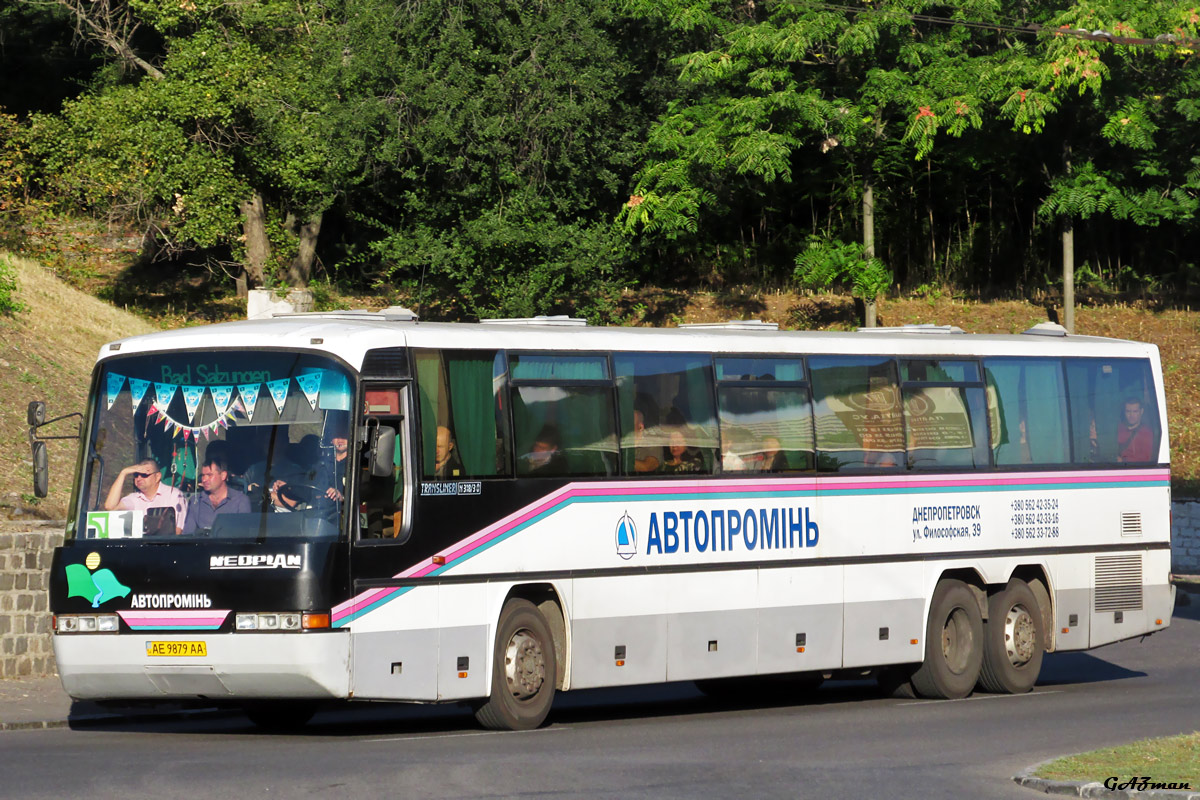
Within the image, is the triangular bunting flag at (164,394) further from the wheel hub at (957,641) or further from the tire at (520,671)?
the wheel hub at (957,641)

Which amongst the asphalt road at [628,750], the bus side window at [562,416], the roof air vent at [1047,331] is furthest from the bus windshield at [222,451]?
the roof air vent at [1047,331]

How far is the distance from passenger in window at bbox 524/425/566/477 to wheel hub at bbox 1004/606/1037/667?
244 inches

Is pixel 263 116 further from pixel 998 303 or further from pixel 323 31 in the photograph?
pixel 998 303

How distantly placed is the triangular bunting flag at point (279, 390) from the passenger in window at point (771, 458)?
16.6 ft

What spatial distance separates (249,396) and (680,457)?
14.0 feet

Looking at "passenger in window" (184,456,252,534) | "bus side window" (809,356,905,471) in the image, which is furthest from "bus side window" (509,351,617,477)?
"bus side window" (809,356,905,471)

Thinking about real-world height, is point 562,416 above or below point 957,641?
above

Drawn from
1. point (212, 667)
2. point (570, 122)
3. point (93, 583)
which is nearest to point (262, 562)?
point (212, 667)

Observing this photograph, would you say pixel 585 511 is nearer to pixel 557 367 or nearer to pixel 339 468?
pixel 557 367

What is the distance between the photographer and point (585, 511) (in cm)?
1429

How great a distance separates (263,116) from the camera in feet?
136

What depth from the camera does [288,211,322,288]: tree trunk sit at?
152 ft

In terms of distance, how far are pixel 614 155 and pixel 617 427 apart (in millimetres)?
26625

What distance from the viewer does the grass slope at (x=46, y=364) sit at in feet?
77.2
